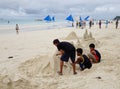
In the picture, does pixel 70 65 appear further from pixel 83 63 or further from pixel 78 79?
pixel 78 79

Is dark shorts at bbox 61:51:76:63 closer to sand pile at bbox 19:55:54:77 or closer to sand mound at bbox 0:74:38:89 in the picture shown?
sand pile at bbox 19:55:54:77

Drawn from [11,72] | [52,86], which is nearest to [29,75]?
[11,72]

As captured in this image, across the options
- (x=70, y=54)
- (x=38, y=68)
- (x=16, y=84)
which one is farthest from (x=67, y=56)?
(x=16, y=84)

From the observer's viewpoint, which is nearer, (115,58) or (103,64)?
(103,64)

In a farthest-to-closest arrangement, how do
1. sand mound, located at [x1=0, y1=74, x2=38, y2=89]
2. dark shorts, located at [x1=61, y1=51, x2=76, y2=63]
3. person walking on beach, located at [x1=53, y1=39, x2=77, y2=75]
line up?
dark shorts, located at [x1=61, y1=51, x2=76, y2=63] < person walking on beach, located at [x1=53, y1=39, x2=77, y2=75] < sand mound, located at [x1=0, y1=74, x2=38, y2=89]

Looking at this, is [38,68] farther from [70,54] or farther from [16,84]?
[16,84]

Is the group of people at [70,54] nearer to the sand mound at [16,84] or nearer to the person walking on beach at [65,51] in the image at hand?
the person walking on beach at [65,51]

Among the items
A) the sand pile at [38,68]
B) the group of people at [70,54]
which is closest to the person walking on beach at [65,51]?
the group of people at [70,54]

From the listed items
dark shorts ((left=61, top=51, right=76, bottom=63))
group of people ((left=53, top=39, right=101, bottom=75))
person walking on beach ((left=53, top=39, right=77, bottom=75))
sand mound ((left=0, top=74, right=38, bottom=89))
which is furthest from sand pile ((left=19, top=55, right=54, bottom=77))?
sand mound ((left=0, top=74, right=38, bottom=89))

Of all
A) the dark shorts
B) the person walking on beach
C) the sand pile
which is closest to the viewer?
the person walking on beach

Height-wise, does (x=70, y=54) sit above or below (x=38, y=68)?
above

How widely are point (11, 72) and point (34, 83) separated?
5.03ft

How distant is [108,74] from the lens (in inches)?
263

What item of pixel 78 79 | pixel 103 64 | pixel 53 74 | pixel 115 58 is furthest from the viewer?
pixel 115 58
